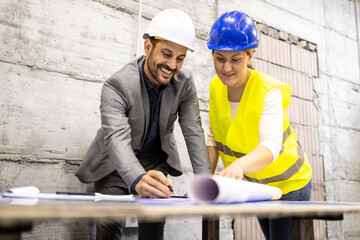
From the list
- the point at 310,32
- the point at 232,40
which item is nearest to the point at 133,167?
the point at 232,40

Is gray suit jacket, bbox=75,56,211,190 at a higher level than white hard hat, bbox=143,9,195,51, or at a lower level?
lower

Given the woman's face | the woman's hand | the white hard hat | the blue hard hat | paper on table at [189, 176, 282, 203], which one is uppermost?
the white hard hat

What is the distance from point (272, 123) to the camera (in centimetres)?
158

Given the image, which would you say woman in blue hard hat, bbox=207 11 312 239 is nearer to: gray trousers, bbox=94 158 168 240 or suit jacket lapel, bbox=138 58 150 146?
suit jacket lapel, bbox=138 58 150 146

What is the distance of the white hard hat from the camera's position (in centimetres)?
180

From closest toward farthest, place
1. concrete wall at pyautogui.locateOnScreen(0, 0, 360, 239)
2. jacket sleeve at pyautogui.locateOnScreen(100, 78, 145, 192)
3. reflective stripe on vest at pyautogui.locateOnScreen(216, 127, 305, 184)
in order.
Result: jacket sleeve at pyautogui.locateOnScreen(100, 78, 145, 192) < reflective stripe on vest at pyautogui.locateOnScreen(216, 127, 305, 184) < concrete wall at pyautogui.locateOnScreen(0, 0, 360, 239)

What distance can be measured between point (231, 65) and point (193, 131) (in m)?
0.45

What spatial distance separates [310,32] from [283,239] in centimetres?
317

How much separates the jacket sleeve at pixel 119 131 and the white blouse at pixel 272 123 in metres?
0.55

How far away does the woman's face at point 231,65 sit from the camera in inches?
65.6

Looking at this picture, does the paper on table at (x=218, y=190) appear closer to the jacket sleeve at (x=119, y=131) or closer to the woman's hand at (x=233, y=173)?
the woman's hand at (x=233, y=173)

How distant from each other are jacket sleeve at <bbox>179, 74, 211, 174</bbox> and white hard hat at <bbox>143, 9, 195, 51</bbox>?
26 centimetres

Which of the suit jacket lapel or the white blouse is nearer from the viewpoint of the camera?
the white blouse

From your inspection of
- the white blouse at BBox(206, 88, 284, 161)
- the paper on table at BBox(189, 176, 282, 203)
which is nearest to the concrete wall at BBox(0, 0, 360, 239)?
the white blouse at BBox(206, 88, 284, 161)
